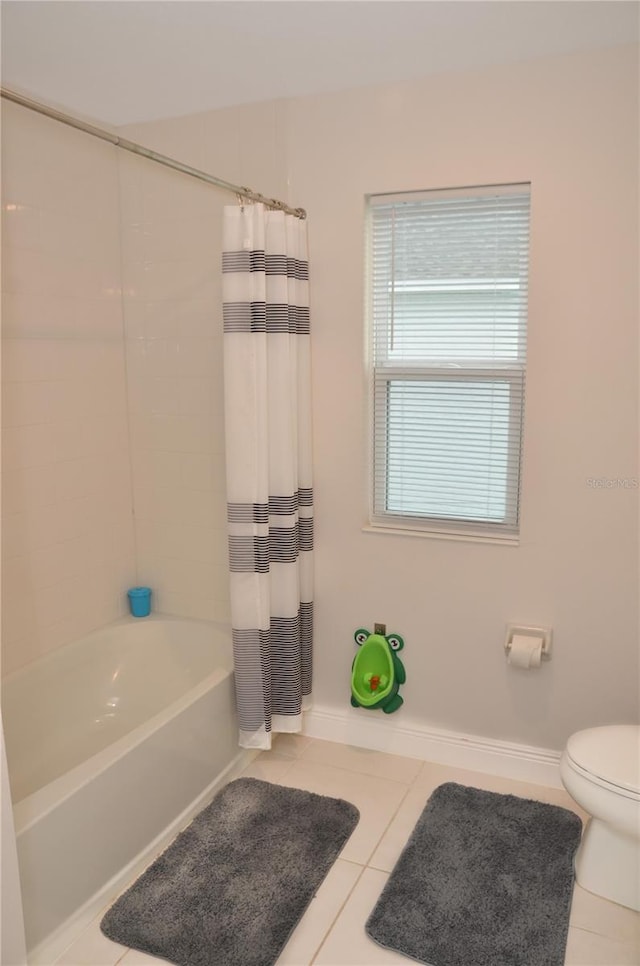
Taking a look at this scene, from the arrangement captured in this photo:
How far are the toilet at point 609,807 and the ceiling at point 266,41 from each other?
6.72 ft

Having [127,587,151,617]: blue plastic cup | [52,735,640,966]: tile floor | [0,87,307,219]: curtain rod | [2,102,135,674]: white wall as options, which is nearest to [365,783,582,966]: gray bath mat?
[52,735,640,966]: tile floor

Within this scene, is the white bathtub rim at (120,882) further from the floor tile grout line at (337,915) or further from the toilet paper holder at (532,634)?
the toilet paper holder at (532,634)

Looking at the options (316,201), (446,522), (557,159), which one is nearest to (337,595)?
(446,522)

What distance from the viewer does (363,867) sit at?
7.25ft

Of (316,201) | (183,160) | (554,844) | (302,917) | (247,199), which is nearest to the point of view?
(302,917)

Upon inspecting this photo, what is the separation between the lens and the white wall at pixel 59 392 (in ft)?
8.32

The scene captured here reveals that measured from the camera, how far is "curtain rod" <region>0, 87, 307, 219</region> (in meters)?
1.65

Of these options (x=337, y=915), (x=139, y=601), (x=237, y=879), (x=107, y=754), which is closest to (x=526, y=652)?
(x=337, y=915)

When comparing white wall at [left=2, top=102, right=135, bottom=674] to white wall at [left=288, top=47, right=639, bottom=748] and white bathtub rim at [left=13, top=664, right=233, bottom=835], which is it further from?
white wall at [left=288, top=47, right=639, bottom=748]

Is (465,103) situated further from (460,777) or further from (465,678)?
(460,777)

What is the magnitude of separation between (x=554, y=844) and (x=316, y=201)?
230 centimetres

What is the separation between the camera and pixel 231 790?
2.57 m

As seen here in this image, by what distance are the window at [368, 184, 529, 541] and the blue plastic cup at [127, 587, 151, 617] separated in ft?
3.63

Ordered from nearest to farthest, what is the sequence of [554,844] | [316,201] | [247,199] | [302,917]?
[302,917]
[554,844]
[247,199]
[316,201]
